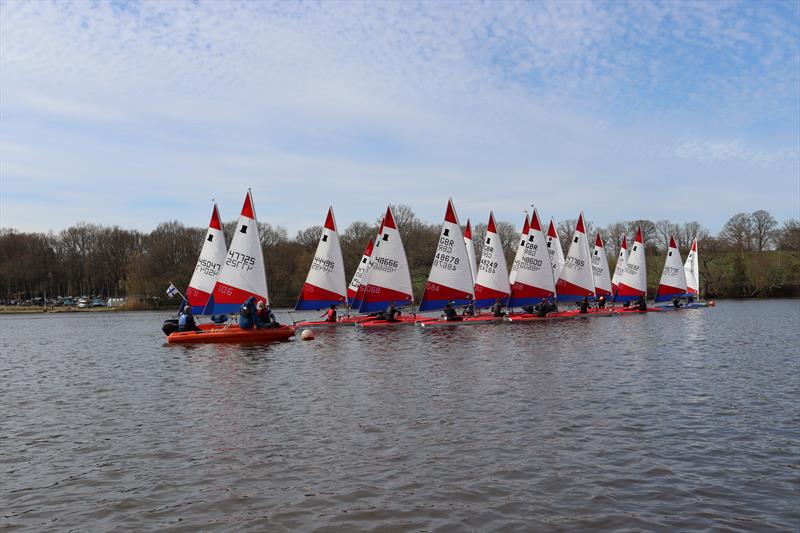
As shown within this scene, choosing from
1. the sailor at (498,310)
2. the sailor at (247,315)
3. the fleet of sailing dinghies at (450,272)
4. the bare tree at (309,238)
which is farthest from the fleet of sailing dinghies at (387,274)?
the bare tree at (309,238)

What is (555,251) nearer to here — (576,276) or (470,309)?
(576,276)

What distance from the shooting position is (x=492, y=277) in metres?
39.3

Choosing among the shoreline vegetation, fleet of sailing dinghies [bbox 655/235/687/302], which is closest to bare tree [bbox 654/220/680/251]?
the shoreline vegetation

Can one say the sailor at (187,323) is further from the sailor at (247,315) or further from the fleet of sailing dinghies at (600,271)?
the fleet of sailing dinghies at (600,271)

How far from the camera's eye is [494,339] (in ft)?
96.7

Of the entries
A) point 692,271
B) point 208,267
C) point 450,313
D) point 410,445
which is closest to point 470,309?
point 450,313

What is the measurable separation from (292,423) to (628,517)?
23.3 feet

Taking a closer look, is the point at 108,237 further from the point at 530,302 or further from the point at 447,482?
the point at 447,482

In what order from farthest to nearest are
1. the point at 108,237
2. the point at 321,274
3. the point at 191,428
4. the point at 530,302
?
the point at 108,237
the point at 530,302
the point at 321,274
the point at 191,428

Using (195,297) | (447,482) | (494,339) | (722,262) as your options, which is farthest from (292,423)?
(722,262)

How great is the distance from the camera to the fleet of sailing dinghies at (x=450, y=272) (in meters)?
36.9

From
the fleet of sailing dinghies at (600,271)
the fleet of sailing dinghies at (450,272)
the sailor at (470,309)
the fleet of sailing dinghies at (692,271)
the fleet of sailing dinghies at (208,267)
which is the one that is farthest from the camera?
the fleet of sailing dinghies at (692,271)

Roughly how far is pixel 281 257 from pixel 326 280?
55802 millimetres

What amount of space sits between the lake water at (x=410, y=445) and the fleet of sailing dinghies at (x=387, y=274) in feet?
47.4
